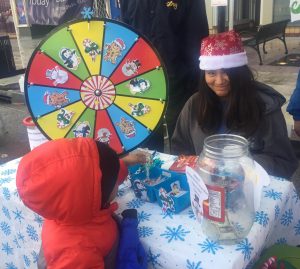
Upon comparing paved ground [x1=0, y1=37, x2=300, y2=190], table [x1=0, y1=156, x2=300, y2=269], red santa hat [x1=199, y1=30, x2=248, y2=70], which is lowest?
paved ground [x1=0, y1=37, x2=300, y2=190]

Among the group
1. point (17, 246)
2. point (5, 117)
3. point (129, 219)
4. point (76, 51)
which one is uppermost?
point (76, 51)

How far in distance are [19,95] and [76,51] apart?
5.91 metres

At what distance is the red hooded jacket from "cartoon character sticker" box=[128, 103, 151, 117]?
435 mm

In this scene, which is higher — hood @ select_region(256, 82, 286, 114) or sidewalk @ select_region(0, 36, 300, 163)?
hood @ select_region(256, 82, 286, 114)

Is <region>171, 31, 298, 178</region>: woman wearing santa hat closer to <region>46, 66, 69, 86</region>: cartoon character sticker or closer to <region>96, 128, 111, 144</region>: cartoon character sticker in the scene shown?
<region>96, 128, 111, 144</region>: cartoon character sticker

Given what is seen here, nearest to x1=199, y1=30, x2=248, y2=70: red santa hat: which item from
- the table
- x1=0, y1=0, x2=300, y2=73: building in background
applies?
the table

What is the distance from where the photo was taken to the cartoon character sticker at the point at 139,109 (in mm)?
1574

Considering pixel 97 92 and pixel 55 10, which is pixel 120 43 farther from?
pixel 55 10

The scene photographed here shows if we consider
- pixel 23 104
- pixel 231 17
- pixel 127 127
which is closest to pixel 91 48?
pixel 127 127

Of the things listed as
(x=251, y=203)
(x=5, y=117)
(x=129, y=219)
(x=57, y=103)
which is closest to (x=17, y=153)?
(x=5, y=117)

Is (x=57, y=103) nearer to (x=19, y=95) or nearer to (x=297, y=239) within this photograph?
(x=297, y=239)

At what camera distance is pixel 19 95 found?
273 inches

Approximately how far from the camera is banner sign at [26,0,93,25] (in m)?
3.88

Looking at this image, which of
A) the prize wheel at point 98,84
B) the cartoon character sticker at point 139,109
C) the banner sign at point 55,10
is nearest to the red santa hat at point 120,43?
the prize wheel at point 98,84
